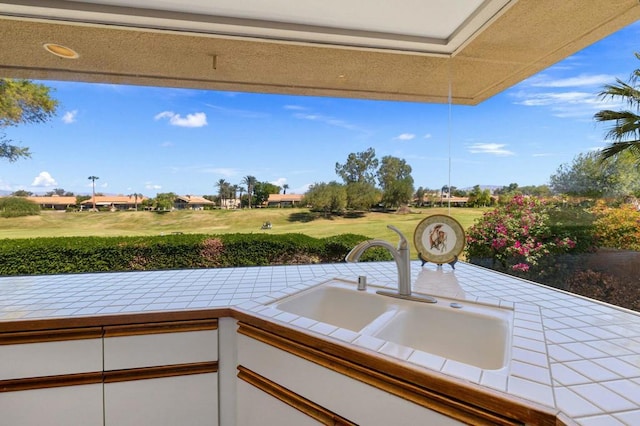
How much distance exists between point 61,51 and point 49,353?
1601mm

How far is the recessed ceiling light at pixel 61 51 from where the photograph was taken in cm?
156

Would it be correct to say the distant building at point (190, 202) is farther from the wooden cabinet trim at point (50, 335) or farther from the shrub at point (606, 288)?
the shrub at point (606, 288)

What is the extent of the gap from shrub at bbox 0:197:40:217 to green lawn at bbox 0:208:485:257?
0.13 feet

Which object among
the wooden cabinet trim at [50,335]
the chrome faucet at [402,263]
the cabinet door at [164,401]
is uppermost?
the chrome faucet at [402,263]

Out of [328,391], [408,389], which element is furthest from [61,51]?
[408,389]

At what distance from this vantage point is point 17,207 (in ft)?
7.32

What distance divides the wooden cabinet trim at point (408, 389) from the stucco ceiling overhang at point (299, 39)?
4.87 feet

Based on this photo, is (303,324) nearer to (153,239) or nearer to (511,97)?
(153,239)

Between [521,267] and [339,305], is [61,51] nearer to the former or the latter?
[339,305]

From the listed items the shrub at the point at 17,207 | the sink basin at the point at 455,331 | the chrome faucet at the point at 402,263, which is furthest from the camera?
the shrub at the point at 17,207

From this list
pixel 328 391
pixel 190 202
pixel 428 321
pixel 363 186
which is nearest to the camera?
pixel 328 391

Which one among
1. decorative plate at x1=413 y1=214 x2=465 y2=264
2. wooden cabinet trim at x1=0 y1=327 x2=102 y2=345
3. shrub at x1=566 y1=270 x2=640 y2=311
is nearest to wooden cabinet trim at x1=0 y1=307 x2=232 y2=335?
wooden cabinet trim at x1=0 y1=327 x2=102 y2=345

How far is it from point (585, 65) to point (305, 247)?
2532 millimetres

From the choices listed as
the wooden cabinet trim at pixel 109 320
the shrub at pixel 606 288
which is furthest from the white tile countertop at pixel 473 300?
the shrub at pixel 606 288
